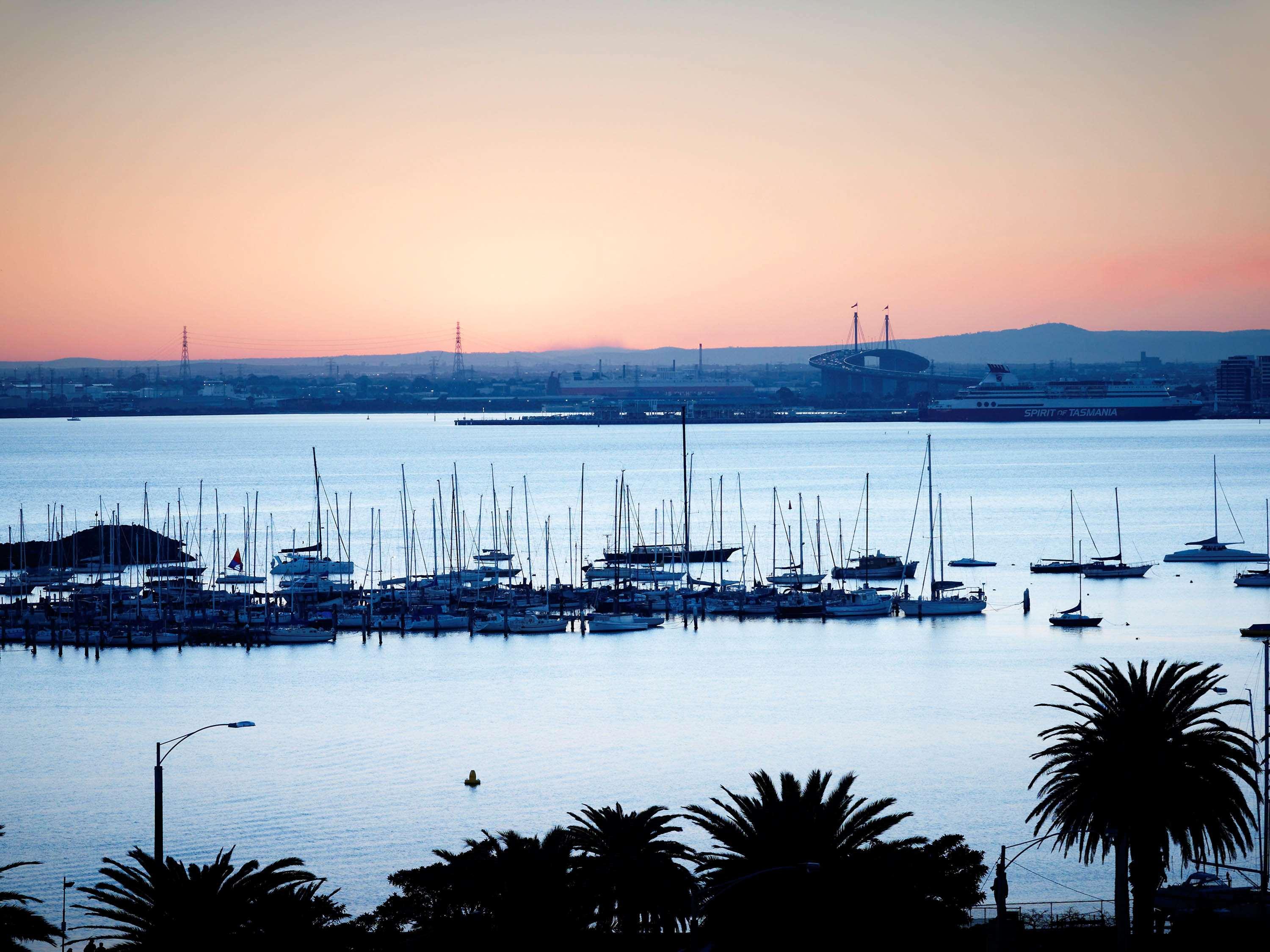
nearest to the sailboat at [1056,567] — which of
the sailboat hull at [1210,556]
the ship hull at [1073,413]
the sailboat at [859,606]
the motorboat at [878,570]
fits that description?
the sailboat hull at [1210,556]

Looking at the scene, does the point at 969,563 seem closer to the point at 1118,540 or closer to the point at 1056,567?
the point at 1056,567

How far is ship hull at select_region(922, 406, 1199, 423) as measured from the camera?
170625mm

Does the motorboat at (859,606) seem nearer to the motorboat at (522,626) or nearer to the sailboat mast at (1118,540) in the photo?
the motorboat at (522,626)

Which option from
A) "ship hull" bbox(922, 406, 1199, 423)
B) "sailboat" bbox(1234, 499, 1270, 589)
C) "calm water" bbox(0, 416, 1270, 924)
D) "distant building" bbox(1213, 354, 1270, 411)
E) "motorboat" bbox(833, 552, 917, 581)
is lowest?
"calm water" bbox(0, 416, 1270, 924)

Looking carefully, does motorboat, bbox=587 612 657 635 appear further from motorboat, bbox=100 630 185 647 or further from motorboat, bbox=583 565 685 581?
motorboat, bbox=100 630 185 647

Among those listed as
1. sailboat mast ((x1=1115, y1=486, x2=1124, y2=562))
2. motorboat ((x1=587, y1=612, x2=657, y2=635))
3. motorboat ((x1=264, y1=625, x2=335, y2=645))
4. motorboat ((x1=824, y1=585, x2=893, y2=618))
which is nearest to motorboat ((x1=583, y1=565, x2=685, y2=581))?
motorboat ((x1=587, y1=612, x2=657, y2=635))

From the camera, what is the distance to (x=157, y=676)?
3291 cm

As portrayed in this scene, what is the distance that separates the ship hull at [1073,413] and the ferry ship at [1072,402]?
0.05 m

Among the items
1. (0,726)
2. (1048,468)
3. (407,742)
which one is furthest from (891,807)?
(1048,468)

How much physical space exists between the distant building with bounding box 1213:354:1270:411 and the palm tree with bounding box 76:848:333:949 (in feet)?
651

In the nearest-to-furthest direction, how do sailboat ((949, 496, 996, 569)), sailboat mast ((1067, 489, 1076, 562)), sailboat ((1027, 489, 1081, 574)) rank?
1. sailboat ((949, 496, 996, 569))
2. sailboat ((1027, 489, 1081, 574))
3. sailboat mast ((1067, 489, 1076, 562))

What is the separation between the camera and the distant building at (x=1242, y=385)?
195 meters

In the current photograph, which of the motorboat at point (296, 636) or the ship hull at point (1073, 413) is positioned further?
the ship hull at point (1073, 413)

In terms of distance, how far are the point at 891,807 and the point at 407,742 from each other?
365 inches
